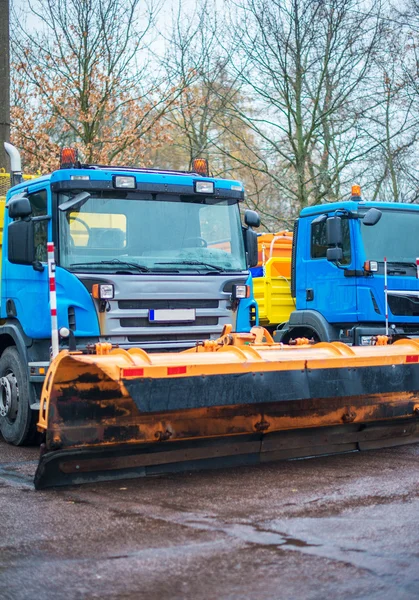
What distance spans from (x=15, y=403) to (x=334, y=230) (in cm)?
474

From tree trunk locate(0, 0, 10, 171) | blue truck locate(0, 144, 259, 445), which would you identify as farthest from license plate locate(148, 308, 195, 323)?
tree trunk locate(0, 0, 10, 171)

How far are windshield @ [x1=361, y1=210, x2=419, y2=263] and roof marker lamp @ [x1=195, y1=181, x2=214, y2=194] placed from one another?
3.12m

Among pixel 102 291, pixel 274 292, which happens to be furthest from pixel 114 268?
pixel 274 292

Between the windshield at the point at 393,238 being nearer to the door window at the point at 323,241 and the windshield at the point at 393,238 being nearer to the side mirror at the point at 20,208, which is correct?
the door window at the point at 323,241

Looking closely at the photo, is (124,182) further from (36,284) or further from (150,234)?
(36,284)

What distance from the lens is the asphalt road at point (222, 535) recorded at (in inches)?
153

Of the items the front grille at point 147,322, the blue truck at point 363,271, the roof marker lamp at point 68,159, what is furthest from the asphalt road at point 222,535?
the blue truck at point 363,271

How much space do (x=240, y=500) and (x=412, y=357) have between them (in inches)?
91.7

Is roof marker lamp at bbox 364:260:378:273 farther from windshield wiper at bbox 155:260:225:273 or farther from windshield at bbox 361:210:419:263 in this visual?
windshield wiper at bbox 155:260:225:273

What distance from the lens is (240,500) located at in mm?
5633

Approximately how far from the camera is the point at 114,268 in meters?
7.66

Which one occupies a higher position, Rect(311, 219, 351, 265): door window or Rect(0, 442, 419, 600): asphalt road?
Rect(311, 219, 351, 265): door window

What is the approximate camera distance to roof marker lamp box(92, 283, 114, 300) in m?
7.48

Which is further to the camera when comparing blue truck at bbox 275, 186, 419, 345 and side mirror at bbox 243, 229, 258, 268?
blue truck at bbox 275, 186, 419, 345
